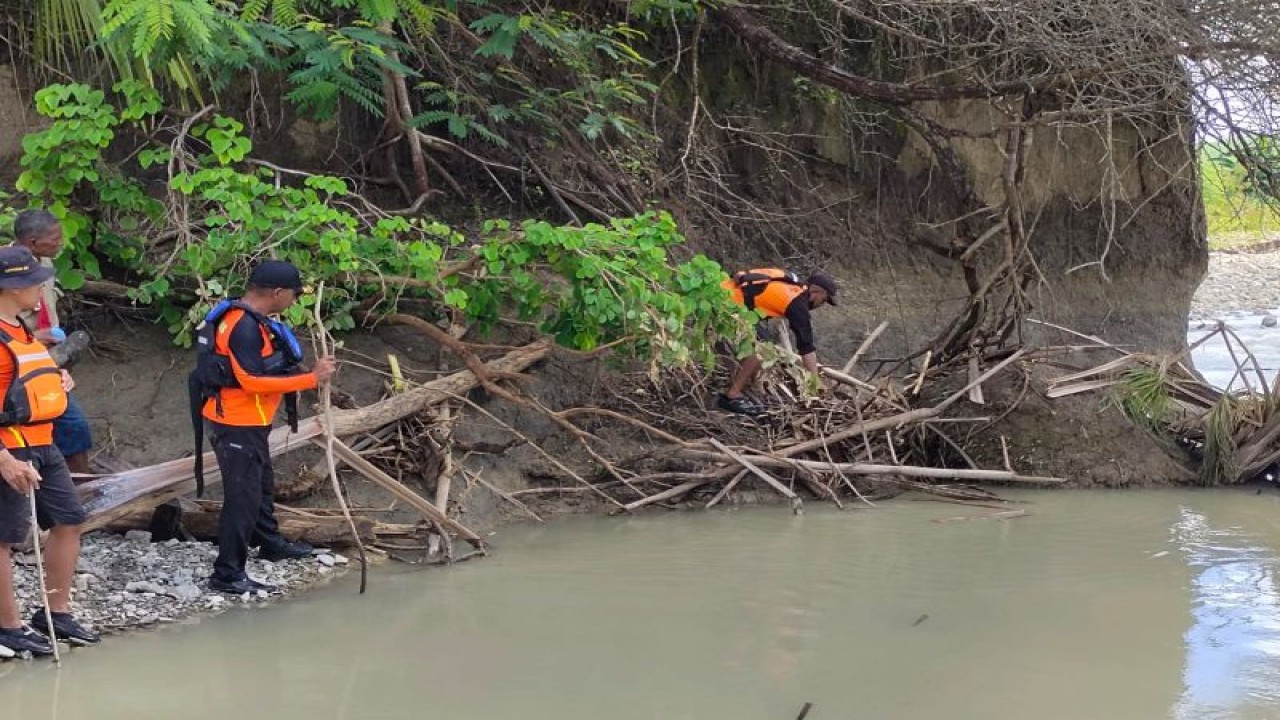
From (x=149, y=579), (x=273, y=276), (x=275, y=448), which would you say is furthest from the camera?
(x=275, y=448)

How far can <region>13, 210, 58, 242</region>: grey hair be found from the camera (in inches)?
252

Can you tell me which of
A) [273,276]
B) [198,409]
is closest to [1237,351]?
[273,276]

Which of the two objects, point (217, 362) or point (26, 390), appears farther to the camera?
point (217, 362)

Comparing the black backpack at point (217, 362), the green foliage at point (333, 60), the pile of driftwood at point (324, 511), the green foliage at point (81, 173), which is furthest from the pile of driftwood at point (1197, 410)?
the green foliage at point (81, 173)

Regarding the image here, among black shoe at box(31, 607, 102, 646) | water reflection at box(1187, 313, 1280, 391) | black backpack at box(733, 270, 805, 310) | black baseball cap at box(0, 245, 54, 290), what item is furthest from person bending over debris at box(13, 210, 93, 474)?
water reflection at box(1187, 313, 1280, 391)

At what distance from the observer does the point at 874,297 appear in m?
12.4

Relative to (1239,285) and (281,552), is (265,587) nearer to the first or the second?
(281,552)

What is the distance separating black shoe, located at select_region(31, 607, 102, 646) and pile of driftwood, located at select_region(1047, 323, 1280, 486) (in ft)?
22.6

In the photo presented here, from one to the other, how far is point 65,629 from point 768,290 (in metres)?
5.45

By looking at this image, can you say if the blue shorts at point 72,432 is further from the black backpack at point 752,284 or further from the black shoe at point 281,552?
the black backpack at point 752,284

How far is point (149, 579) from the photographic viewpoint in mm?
6609

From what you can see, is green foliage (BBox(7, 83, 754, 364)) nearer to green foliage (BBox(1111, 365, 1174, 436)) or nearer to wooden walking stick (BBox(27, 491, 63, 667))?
wooden walking stick (BBox(27, 491, 63, 667))

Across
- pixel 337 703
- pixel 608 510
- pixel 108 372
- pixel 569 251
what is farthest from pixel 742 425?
pixel 337 703

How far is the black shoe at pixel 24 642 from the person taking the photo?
550cm
